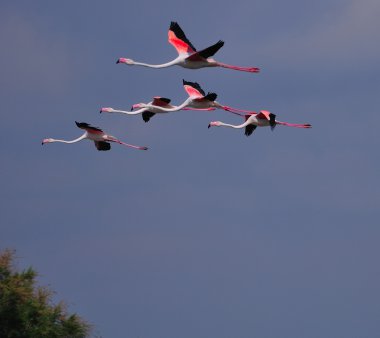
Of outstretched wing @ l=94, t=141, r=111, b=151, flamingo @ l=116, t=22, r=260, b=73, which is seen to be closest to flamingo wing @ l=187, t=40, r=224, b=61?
flamingo @ l=116, t=22, r=260, b=73

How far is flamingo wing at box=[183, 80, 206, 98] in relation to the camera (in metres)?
59.5

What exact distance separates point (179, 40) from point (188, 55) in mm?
1615

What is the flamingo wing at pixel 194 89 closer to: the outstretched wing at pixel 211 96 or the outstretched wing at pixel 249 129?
the outstretched wing at pixel 211 96

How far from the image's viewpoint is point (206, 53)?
185ft

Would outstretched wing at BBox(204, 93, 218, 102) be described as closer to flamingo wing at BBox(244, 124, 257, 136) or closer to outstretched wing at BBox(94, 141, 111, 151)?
flamingo wing at BBox(244, 124, 257, 136)

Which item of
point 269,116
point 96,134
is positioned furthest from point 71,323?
point 269,116

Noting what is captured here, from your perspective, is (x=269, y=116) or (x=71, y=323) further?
(x=71, y=323)

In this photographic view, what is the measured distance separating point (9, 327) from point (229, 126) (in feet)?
37.8

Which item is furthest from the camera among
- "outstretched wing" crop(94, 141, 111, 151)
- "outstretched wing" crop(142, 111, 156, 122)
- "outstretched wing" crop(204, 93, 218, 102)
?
"outstretched wing" crop(94, 141, 111, 151)

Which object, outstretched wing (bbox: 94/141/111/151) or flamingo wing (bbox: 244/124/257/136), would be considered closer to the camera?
flamingo wing (bbox: 244/124/257/136)

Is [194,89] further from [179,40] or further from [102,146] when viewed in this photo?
[102,146]

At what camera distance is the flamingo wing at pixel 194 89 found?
5947 centimetres

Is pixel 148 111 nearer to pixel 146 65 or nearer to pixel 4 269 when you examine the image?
pixel 146 65

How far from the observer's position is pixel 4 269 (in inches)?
2491
